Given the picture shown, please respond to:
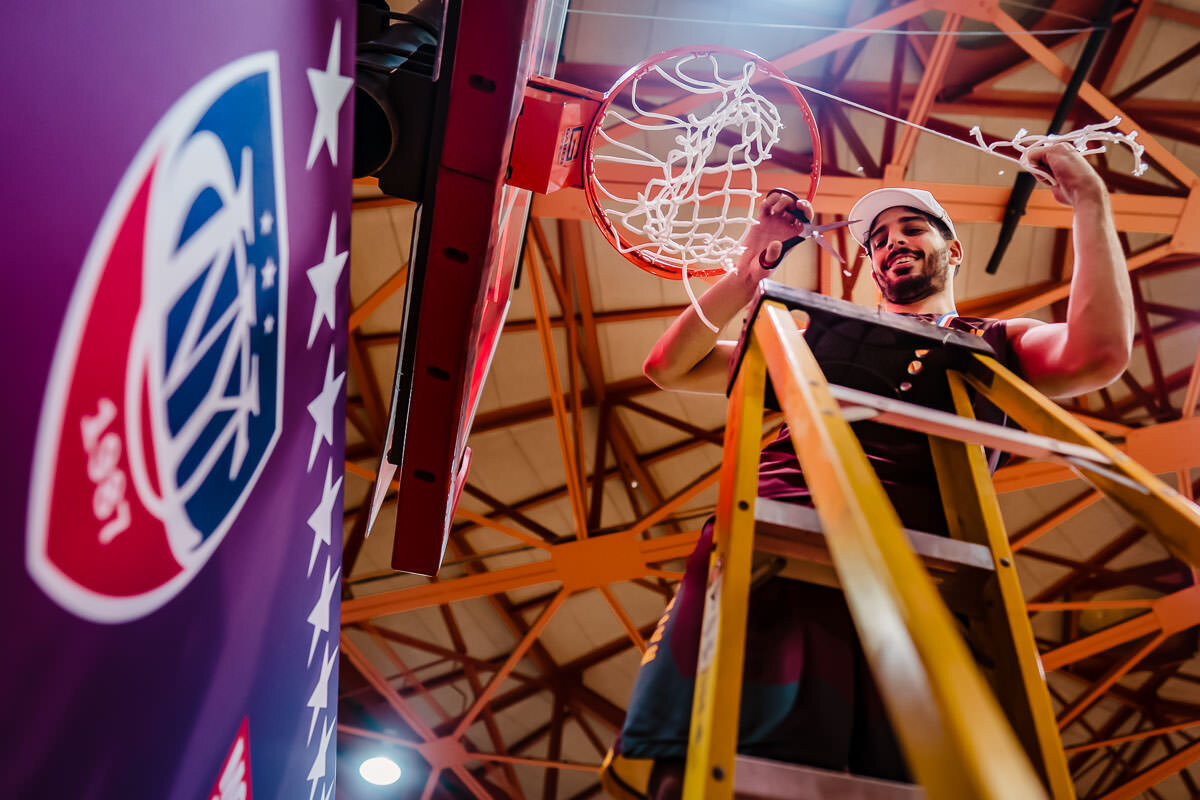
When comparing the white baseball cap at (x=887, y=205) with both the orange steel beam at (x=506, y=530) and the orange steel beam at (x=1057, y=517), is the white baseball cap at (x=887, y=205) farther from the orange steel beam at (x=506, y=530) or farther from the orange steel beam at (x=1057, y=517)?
the orange steel beam at (x=1057, y=517)

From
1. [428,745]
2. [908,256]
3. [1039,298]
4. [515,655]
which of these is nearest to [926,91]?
[1039,298]

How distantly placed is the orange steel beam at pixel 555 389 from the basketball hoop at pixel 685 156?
97cm

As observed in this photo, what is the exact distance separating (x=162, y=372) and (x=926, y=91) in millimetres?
7143

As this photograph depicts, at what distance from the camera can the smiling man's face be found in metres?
3.18

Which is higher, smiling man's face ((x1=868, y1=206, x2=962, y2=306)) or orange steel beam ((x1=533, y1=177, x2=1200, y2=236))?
orange steel beam ((x1=533, y1=177, x2=1200, y2=236))

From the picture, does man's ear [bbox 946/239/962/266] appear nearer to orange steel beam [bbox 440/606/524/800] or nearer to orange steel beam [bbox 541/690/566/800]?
orange steel beam [bbox 440/606/524/800]

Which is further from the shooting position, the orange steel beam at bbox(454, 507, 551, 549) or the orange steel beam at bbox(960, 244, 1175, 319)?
the orange steel beam at bbox(454, 507, 551, 549)

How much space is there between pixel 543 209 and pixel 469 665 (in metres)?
7.90

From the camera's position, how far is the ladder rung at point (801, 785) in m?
1.61

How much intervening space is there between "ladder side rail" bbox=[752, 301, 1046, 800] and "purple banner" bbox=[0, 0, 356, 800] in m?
1.12

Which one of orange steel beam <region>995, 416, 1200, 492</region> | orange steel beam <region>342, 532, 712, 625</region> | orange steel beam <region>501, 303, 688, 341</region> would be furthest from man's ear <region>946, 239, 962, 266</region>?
orange steel beam <region>342, 532, 712, 625</region>

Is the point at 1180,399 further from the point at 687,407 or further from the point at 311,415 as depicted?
the point at 311,415

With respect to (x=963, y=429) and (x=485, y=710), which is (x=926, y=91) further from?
(x=485, y=710)

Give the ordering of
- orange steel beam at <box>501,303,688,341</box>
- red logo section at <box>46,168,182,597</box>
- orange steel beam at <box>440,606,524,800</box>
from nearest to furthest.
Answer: red logo section at <box>46,168,182,597</box>
orange steel beam at <box>501,303,688,341</box>
orange steel beam at <box>440,606,524,800</box>
